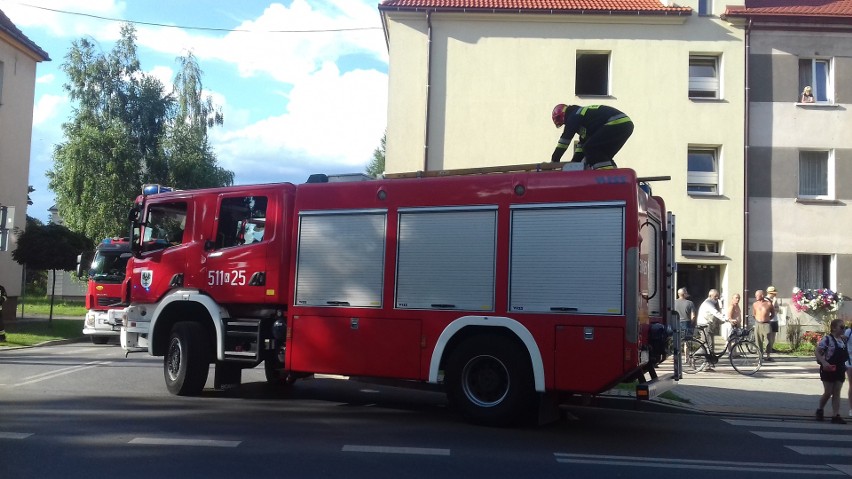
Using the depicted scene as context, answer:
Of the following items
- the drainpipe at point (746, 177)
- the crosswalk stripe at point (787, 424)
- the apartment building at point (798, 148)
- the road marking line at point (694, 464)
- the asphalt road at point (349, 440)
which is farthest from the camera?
the apartment building at point (798, 148)

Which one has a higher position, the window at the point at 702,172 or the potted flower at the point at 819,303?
the window at the point at 702,172

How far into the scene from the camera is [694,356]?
14.7m

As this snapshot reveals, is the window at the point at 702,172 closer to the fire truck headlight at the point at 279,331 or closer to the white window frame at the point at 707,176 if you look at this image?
the white window frame at the point at 707,176

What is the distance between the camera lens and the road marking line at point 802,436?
8602 mm

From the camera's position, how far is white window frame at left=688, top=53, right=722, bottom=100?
20453 millimetres

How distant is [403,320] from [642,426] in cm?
323

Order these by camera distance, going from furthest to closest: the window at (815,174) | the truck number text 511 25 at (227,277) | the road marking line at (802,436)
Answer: the window at (815,174)
the truck number text 511 25 at (227,277)
the road marking line at (802,436)

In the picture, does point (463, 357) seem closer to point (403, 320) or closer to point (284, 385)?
point (403, 320)

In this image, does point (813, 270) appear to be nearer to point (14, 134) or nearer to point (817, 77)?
point (817, 77)

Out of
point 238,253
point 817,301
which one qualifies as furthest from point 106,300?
point 817,301

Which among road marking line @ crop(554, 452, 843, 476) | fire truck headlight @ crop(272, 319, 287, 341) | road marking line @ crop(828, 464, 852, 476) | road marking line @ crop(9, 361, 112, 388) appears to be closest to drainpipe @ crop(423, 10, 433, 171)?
road marking line @ crop(9, 361, 112, 388)

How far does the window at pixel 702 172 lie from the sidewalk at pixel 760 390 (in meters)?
5.73

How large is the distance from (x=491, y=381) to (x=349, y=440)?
1748 millimetres

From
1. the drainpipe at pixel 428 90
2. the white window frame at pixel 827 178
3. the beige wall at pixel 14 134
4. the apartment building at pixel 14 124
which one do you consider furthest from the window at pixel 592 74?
the beige wall at pixel 14 134
